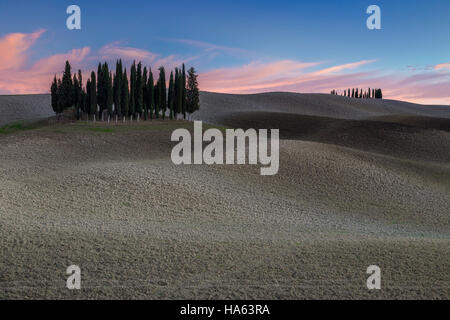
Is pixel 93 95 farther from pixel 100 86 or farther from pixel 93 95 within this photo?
pixel 100 86

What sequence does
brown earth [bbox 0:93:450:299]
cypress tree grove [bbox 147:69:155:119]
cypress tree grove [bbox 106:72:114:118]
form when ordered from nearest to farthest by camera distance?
brown earth [bbox 0:93:450:299] < cypress tree grove [bbox 106:72:114:118] < cypress tree grove [bbox 147:69:155:119]

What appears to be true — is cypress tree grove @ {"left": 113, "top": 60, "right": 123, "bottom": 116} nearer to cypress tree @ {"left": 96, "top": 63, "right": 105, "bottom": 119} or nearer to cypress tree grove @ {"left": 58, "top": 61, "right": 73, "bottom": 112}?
cypress tree @ {"left": 96, "top": 63, "right": 105, "bottom": 119}

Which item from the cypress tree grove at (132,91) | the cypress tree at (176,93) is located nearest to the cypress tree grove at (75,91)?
the cypress tree grove at (132,91)

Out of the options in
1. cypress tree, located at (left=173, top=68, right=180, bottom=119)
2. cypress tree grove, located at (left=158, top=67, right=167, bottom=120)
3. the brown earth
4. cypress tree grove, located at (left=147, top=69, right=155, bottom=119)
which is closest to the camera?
the brown earth

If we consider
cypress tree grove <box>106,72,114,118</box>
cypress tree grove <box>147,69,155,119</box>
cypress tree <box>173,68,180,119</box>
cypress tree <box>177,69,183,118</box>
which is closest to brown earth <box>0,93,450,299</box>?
cypress tree grove <box>106,72,114,118</box>

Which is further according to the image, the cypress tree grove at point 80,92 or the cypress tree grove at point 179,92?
the cypress tree grove at point 179,92

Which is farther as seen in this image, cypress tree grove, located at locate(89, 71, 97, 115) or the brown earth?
cypress tree grove, located at locate(89, 71, 97, 115)

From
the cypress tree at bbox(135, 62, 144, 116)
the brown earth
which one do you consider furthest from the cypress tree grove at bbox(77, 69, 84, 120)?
the brown earth

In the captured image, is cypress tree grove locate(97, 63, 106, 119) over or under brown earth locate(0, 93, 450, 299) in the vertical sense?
over

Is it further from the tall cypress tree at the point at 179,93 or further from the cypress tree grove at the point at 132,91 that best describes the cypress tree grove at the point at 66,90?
the tall cypress tree at the point at 179,93

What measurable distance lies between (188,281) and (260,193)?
14.9m

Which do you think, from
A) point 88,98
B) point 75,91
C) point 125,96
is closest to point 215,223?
point 125,96
